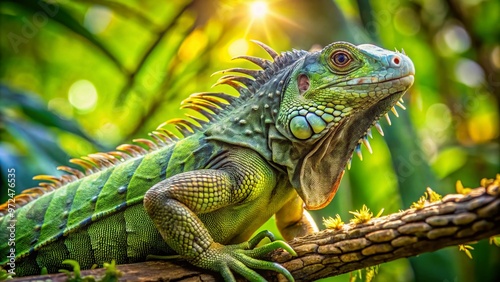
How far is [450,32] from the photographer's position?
911 cm

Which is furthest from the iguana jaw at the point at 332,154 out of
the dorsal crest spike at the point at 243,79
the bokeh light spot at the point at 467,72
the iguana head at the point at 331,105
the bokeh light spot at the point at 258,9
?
the bokeh light spot at the point at 467,72

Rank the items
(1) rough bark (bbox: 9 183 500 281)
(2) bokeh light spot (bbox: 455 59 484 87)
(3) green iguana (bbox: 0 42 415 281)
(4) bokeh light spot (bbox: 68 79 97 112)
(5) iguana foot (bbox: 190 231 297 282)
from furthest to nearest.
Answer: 1. (4) bokeh light spot (bbox: 68 79 97 112)
2. (2) bokeh light spot (bbox: 455 59 484 87)
3. (3) green iguana (bbox: 0 42 415 281)
4. (5) iguana foot (bbox: 190 231 297 282)
5. (1) rough bark (bbox: 9 183 500 281)

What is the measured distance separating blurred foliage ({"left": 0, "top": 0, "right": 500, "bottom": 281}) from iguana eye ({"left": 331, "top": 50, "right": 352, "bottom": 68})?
1.79 meters

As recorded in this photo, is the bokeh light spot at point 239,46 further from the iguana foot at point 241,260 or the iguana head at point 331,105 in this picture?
the iguana foot at point 241,260

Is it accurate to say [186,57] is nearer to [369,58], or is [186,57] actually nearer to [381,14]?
[381,14]

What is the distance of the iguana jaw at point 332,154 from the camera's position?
11.8 ft

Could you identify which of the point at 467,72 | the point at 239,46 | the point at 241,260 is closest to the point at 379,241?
the point at 241,260

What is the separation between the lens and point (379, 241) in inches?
115

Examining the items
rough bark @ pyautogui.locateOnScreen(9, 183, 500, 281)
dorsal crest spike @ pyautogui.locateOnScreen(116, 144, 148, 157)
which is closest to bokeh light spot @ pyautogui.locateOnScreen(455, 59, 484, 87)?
dorsal crest spike @ pyautogui.locateOnScreen(116, 144, 148, 157)

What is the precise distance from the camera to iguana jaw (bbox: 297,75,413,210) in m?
3.60

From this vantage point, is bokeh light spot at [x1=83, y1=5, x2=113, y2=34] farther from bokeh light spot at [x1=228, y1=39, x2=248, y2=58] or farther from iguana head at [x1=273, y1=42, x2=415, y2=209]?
iguana head at [x1=273, y1=42, x2=415, y2=209]

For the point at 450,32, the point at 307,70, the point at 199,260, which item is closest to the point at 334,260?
the point at 199,260

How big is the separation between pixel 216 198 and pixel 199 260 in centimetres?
38

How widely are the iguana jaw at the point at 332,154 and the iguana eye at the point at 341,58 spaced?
334 millimetres
